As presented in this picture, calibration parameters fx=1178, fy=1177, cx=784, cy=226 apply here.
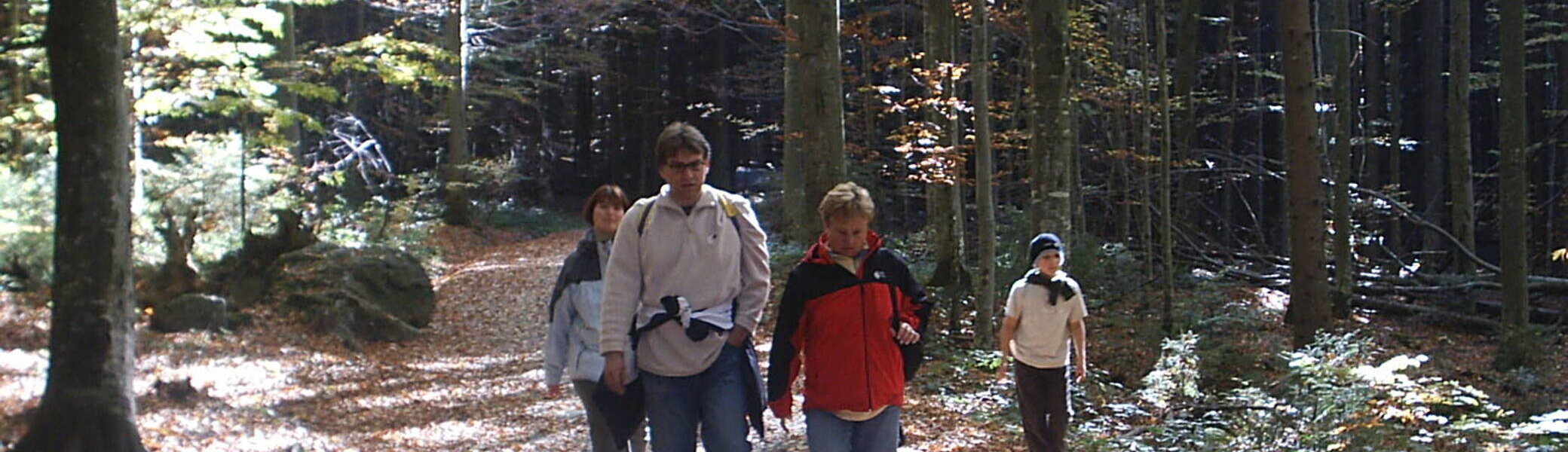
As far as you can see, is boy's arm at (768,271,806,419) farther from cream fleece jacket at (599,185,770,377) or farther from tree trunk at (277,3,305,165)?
tree trunk at (277,3,305,165)

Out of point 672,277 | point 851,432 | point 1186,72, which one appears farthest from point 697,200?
point 1186,72

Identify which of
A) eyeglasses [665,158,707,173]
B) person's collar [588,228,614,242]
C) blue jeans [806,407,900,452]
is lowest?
blue jeans [806,407,900,452]

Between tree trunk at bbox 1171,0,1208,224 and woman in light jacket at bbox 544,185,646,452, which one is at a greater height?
tree trunk at bbox 1171,0,1208,224

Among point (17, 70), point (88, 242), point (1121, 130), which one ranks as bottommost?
point (88, 242)

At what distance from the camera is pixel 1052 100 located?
35.2 ft

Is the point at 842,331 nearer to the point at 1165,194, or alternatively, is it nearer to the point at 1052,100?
the point at 1052,100

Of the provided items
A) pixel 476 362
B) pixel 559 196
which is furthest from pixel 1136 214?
pixel 559 196

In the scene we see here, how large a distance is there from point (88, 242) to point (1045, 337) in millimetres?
5454

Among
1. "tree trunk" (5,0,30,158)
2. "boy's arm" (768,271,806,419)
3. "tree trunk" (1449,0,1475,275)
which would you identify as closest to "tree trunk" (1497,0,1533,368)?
"tree trunk" (1449,0,1475,275)

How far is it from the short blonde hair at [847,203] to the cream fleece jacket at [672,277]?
282 mm

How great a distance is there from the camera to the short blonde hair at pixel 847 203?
4395 mm

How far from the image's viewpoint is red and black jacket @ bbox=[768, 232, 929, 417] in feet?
14.6

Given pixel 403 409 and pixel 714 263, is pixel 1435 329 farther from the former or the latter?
pixel 714 263

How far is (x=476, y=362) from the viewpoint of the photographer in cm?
1315
